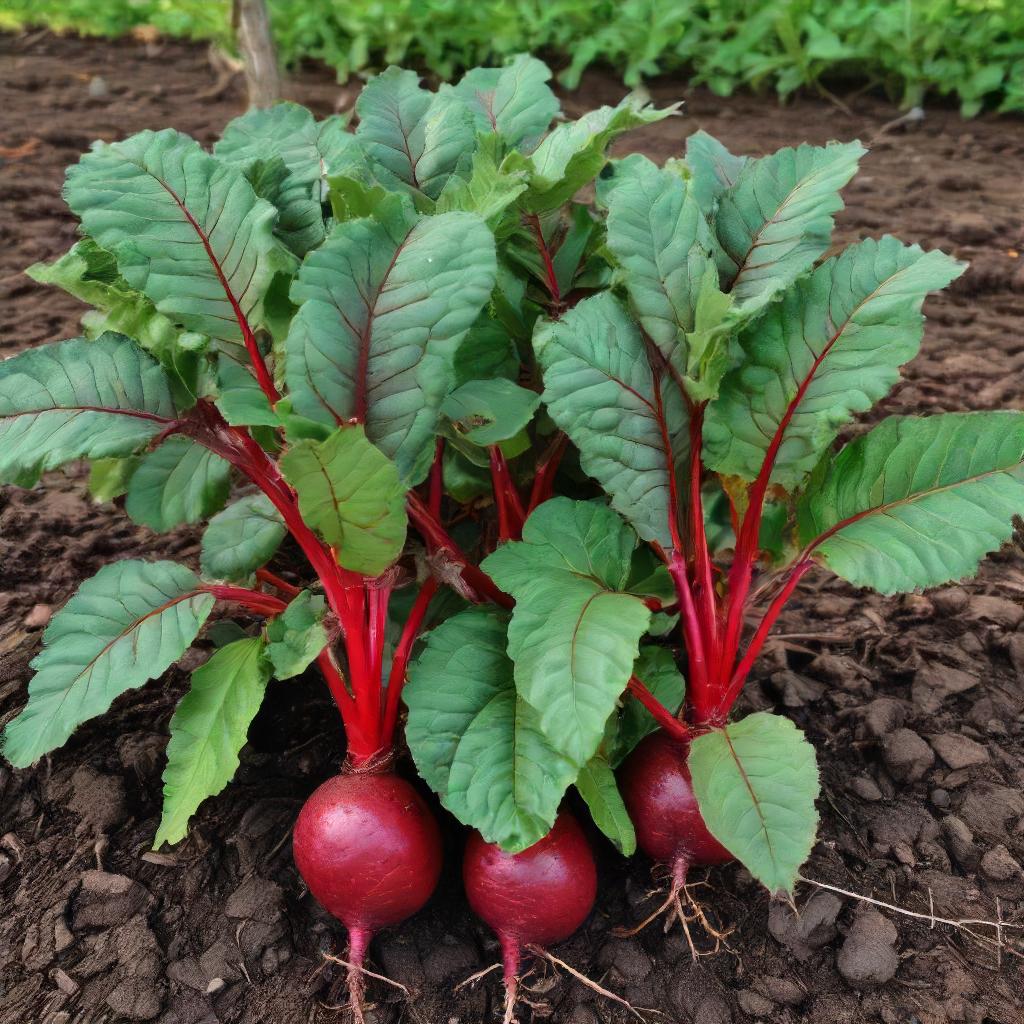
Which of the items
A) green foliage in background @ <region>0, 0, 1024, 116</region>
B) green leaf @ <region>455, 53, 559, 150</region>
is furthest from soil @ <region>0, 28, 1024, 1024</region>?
green foliage in background @ <region>0, 0, 1024, 116</region>

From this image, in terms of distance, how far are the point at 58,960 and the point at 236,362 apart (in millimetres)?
986

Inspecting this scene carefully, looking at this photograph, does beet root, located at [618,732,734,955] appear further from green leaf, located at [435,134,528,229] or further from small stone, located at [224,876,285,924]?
green leaf, located at [435,134,528,229]

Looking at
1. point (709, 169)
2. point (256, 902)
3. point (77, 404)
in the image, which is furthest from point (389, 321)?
point (256, 902)

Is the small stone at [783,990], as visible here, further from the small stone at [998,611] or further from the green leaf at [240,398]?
the green leaf at [240,398]

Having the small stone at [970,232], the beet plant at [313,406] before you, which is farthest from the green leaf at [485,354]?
the small stone at [970,232]

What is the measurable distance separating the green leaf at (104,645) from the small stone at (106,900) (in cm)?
31

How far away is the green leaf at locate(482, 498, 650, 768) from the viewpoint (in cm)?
140

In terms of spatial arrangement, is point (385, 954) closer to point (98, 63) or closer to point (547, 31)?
point (547, 31)

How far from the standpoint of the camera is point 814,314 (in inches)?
65.5

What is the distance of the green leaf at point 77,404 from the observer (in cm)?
150

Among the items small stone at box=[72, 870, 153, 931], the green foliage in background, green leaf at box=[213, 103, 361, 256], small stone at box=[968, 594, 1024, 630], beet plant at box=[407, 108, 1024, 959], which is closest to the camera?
beet plant at box=[407, 108, 1024, 959]

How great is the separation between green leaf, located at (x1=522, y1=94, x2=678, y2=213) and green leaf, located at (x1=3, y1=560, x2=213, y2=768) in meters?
0.85

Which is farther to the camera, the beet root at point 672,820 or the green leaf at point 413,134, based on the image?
the green leaf at point 413,134

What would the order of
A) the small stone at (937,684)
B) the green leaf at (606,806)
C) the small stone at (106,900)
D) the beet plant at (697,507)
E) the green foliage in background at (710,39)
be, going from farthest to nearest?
the green foliage in background at (710,39) → the small stone at (937,684) → the small stone at (106,900) → the green leaf at (606,806) → the beet plant at (697,507)
